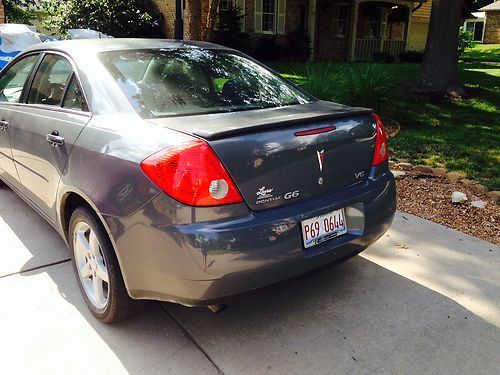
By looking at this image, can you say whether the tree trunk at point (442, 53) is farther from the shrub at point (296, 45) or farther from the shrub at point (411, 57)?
the shrub at point (411, 57)

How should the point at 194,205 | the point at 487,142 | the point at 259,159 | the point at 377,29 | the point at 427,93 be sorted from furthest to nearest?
the point at 377,29
the point at 427,93
the point at 487,142
the point at 259,159
the point at 194,205

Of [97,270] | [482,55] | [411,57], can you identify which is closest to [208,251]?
[97,270]

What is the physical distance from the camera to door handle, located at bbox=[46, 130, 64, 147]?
300cm

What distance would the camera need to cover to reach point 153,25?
60.2 ft

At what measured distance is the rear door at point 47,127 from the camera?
9.86 feet

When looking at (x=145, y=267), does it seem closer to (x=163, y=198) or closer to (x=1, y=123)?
(x=163, y=198)

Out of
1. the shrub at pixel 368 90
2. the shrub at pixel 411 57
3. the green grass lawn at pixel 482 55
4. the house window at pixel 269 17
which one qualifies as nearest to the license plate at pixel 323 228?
the shrub at pixel 368 90

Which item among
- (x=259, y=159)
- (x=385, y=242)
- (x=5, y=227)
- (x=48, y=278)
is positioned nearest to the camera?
(x=259, y=159)

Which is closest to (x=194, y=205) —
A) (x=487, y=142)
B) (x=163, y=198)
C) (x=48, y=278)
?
(x=163, y=198)

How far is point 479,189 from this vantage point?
15.9ft

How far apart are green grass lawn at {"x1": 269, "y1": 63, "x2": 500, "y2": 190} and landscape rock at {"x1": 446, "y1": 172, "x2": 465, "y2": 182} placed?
12 cm

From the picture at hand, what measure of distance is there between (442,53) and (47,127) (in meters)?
7.94

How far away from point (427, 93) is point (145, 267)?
8143mm

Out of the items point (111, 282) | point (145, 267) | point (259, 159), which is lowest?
point (111, 282)
